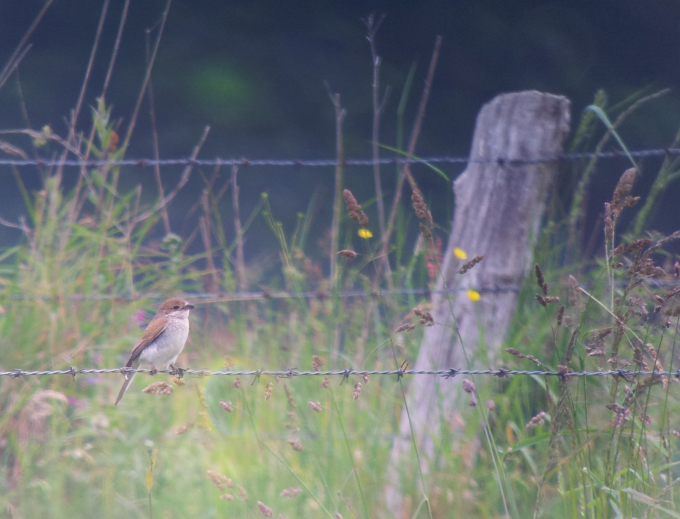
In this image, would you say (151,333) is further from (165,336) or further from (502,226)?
(502,226)

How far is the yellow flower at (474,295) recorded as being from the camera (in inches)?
111

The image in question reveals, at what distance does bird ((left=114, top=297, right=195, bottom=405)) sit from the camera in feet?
9.82

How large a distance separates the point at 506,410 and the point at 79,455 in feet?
6.05

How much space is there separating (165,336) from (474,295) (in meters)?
1.35

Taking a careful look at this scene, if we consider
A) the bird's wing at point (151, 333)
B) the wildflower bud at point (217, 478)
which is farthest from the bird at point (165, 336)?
the wildflower bud at point (217, 478)

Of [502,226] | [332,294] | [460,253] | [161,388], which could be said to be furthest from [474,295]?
[161,388]

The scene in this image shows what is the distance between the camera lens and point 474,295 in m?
2.84

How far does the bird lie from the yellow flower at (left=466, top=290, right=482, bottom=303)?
1206 millimetres

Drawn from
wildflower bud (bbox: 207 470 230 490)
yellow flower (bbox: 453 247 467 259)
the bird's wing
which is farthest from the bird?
yellow flower (bbox: 453 247 467 259)

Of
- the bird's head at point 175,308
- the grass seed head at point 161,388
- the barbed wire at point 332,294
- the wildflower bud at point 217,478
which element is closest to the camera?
the grass seed head at point 161,388

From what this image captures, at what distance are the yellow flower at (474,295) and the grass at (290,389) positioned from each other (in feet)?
0.57

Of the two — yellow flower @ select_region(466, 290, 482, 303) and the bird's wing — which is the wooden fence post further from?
the bird's wing

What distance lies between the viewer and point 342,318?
123 inches

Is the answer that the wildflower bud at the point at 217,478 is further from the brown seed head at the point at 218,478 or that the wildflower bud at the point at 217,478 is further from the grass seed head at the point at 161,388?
the grass seed head at the point at 161,388
